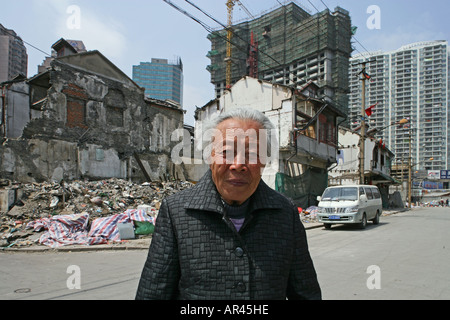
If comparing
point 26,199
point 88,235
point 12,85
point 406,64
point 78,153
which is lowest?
point 88,235

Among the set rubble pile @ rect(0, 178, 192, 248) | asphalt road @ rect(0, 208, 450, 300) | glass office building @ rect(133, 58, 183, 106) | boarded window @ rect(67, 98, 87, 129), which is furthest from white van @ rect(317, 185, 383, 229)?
glass office building @ rect(133, 58, 183, 106)

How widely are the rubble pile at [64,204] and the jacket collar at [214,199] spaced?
9.60 m

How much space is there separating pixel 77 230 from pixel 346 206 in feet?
33.4

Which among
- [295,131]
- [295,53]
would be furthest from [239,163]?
[295,53]

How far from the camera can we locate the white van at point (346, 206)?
12.8 m

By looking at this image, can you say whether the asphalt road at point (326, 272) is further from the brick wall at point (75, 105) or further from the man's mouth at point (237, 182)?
the brick wall at point (75, 105)

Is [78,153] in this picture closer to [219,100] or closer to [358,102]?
[219,100]

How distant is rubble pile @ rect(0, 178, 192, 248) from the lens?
10172 millimetres

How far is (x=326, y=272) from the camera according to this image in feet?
19.2

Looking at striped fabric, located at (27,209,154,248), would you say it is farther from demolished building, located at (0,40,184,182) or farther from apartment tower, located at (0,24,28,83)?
apartment tower, located at (0,24,28,83)

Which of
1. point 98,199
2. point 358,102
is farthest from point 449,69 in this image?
point 98,199

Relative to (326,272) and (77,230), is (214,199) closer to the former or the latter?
(326,272)

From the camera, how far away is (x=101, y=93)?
796 inches
